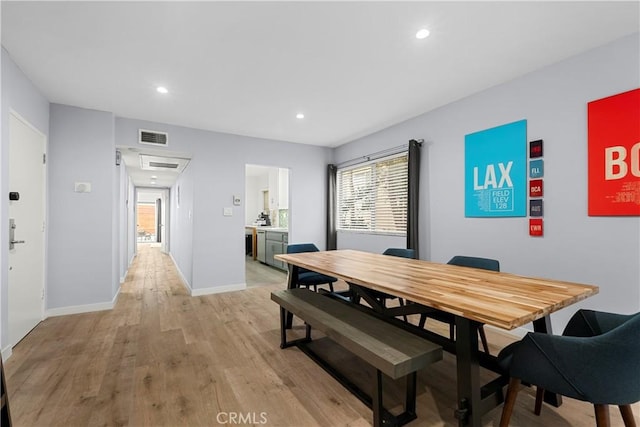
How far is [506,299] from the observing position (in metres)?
1.40

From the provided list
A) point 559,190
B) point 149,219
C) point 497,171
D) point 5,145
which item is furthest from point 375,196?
point 149,219

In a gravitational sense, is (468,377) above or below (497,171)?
below

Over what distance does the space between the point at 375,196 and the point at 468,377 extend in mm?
3582

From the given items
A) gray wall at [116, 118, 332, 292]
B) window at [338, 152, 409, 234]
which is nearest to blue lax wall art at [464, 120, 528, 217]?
window at [338, 152, 409, 234]

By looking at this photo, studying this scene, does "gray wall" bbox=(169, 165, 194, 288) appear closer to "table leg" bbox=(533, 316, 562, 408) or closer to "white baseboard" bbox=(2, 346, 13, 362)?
"white baseboard" bbox=(2, 346, 13, 362)

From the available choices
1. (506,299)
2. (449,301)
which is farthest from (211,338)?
(506,299)

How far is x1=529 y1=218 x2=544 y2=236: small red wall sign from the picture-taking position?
2.70 m

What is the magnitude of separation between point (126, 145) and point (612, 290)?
547 centimetres

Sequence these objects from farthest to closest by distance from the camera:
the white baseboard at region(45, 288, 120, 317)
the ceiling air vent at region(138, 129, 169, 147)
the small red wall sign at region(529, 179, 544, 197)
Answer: the ceiling air vent at region(138, 129, 169, 147), the white baseboard at region(45, 288, 120, 317), the small red wall sign at region(529, 179, 544, 197)

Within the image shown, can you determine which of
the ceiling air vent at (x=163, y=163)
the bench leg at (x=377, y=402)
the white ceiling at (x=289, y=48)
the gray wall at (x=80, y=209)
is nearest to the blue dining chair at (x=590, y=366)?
the bench leg at (x=377, y=402)

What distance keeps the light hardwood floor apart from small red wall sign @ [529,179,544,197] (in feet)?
4.69

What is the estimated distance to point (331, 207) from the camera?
5586 millimetres

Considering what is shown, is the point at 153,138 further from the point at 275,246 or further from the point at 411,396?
the point at 411,396

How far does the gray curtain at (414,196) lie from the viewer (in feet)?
12.6
